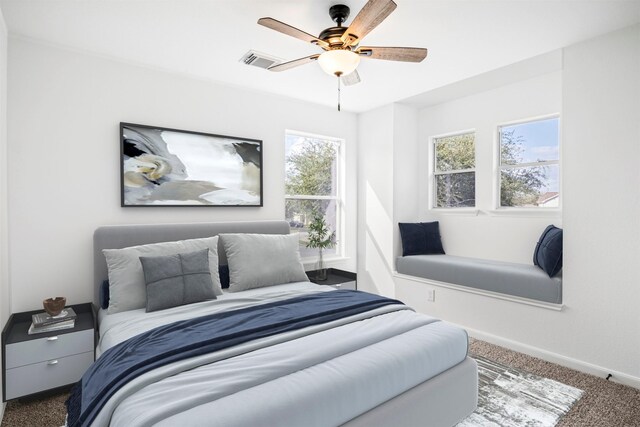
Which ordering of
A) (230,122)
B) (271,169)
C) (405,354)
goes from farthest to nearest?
1. (271,169)
2. (230,122)
3. (405,354)

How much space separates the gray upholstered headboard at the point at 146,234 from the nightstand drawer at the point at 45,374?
0.54 metres

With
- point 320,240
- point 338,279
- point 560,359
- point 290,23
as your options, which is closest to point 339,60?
point 290,23

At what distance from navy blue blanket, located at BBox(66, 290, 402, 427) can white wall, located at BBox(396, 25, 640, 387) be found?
66.5 inches

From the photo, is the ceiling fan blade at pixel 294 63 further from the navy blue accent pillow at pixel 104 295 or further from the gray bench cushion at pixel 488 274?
the gray bench cushion at pixel 488 274

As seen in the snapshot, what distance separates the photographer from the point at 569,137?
2.82 meters

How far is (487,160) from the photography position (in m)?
3.95

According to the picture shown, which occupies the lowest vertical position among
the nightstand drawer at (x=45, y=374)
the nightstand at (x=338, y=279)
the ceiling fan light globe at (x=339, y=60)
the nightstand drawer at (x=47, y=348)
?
the nightstand drawer at (x=45, y=374)

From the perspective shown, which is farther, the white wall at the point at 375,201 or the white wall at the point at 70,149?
the white wall at the point at 375,201

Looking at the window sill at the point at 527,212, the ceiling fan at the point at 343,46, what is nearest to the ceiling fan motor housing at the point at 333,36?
the ceiling fan at the point at 343,46

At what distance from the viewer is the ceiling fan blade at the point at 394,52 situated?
2213 millimetres

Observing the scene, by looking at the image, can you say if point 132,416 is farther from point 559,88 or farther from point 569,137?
point 559,88

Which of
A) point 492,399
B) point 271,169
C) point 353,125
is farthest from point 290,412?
point 353,125

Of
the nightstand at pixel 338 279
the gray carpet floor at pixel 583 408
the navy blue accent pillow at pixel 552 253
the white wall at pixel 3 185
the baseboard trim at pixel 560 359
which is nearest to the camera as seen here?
the gray carpet floor at pixel 583 408

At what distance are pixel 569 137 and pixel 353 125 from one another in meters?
2.56
